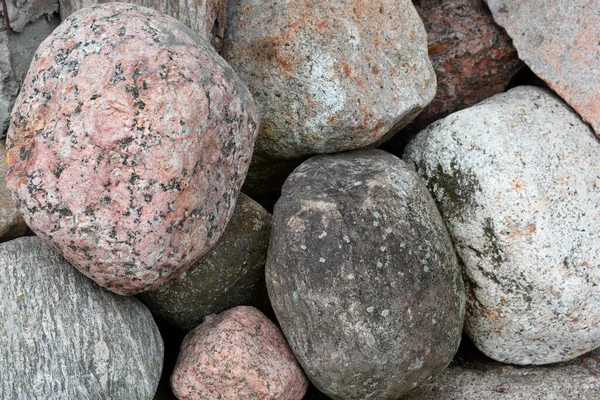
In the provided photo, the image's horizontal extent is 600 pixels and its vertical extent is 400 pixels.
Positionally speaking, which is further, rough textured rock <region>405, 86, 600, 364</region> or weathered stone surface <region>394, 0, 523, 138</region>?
weathered stone surface <region>394, 0, 523, 138</region>

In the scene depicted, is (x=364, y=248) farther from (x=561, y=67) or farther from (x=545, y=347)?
(x=561, y=67)

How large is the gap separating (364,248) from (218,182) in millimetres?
547

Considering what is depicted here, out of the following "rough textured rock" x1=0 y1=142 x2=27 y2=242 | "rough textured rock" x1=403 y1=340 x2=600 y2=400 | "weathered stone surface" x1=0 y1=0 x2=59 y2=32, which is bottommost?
"rough textured rock" x1=403 y1=340 x2=600 y2=400

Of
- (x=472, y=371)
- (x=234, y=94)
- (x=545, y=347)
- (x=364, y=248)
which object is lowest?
(x=472, y=371)

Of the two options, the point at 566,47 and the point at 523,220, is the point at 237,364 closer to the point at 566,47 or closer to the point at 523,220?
the point at 523,220

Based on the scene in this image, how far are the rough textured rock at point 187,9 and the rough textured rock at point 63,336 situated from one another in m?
0.91

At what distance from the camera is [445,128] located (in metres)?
2.78

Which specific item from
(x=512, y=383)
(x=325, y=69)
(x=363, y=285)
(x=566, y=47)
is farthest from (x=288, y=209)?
(x=566, y=47)

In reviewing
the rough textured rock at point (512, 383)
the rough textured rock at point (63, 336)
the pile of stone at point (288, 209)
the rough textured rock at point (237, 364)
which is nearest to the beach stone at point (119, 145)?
the pile of stone at point (288, 209)

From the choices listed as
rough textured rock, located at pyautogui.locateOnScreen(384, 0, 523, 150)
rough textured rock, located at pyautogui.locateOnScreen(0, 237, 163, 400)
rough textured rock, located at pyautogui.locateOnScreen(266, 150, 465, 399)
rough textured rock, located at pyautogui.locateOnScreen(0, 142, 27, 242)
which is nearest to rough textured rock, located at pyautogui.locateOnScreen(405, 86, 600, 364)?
rough textured rock, located at pyautogui.locateOnScreen(266, 150, 465, 399)

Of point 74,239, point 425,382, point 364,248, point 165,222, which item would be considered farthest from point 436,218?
point 74,239

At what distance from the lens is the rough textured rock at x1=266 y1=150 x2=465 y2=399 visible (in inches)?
90.7

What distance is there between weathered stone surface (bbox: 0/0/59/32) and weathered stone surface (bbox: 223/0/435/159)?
689 mm

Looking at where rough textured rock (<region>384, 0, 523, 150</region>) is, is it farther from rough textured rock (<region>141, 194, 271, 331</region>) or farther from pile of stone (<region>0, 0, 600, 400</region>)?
rough textured rock (<region>141, 194, 271, 331</region>)
